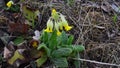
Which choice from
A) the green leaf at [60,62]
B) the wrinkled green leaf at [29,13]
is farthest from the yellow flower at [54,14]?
the wrinkled green leaf at [29,13]

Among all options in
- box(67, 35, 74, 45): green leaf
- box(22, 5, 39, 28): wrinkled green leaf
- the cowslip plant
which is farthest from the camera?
box(22, 5, 39, 28): wrinkled green leaf

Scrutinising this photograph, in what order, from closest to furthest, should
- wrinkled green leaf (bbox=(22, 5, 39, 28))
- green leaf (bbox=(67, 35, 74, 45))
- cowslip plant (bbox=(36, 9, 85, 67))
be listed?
cowslip plant (bbox=(36, 9, 85, 67)) < green leaf (bbox=(67, 35, 74, 45)) < wrinkled green leaf (bbox=(22, 5, 39, 28))

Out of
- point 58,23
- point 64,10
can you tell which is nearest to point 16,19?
point 64,10

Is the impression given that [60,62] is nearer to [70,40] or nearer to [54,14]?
[70,40]

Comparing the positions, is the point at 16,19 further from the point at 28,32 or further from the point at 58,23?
the point at 58,23

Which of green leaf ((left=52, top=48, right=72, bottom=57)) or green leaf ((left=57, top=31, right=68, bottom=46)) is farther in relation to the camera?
green leaf ((left=57, top=31, right=68, bottom=46))

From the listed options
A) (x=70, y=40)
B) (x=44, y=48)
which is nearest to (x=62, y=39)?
(x=70, y=40)

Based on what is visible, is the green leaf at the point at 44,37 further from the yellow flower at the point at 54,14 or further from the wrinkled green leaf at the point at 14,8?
the wrinkled green leaf at the point at 14,8

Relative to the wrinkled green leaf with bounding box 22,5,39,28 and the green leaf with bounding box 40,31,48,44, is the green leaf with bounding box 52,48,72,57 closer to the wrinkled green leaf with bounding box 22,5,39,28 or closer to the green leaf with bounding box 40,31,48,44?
the green leaf with bounding box 40,31,48,44

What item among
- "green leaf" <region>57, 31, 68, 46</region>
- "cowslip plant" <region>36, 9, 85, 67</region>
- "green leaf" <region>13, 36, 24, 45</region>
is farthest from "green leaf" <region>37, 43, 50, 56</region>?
"green leaf" <region>13, 36, 24, 45</region>
